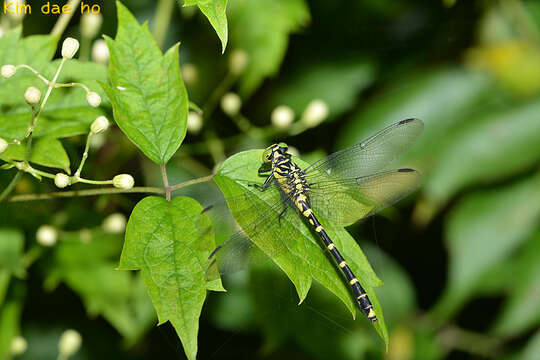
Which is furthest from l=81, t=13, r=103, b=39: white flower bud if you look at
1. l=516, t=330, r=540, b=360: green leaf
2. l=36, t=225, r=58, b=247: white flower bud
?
l=516, t=330, r=540, b=360: green leaf

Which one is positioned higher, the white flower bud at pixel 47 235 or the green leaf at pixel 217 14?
the green leaf at pixel 217 14

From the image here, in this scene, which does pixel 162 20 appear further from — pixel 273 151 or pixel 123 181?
pixel 123 181

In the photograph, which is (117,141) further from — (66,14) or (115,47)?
(115,47)

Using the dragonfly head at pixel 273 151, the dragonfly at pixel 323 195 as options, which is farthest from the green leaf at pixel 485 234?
the dragonfly head at pixel 273 151

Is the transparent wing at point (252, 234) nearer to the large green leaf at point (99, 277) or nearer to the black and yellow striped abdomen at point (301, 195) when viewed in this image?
the black and yellow striped abdomen at point (301, 195)

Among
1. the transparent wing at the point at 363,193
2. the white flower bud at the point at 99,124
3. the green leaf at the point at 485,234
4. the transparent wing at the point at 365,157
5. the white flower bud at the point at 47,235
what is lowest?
the green leaf at the point at 485,234

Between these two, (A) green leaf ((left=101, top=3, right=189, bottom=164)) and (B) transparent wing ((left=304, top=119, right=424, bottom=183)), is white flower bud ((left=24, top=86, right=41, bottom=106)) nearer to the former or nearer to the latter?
(A) green leaf ((left=101, top=3, right=189, bottom=164))

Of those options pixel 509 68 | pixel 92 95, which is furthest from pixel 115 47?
pixel 509 68
